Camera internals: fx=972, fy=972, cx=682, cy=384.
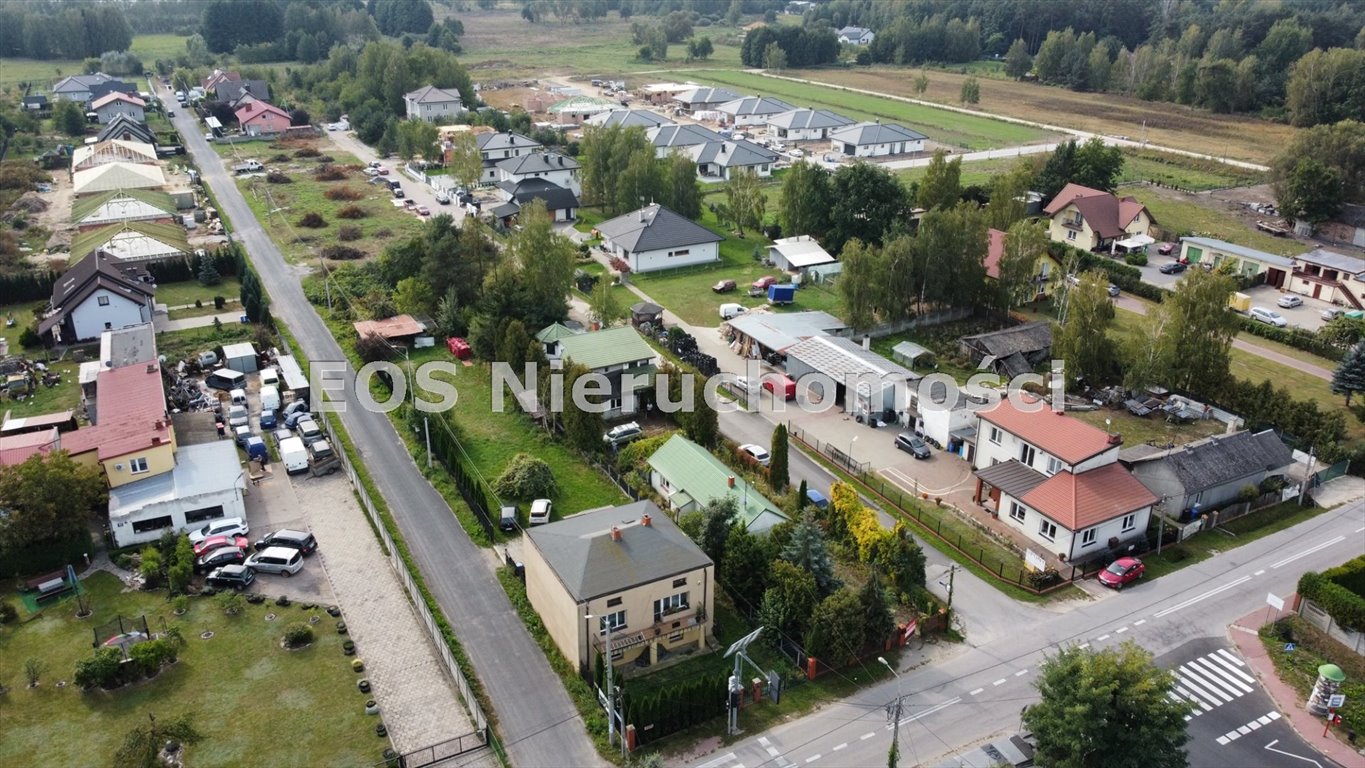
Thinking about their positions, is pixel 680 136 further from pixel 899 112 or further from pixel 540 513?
pixel 540 513

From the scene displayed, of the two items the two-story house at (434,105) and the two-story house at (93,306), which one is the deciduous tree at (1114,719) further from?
the two-story house at (434,105)

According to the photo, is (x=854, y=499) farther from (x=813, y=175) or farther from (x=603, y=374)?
(x=813, y=175)

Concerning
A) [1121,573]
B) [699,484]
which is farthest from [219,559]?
[1121,573]

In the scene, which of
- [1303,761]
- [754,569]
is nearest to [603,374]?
[754,569]

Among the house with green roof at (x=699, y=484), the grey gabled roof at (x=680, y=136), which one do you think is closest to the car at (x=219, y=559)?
the house with green roof at (x=699, y=484)

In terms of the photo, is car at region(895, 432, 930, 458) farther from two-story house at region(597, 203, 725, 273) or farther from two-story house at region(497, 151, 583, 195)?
two-story house at region(497, 151, 583, 195)

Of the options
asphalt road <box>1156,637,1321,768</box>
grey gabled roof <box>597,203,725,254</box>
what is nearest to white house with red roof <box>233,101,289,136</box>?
grey gabled roof <box>597,203,725,254</box>
